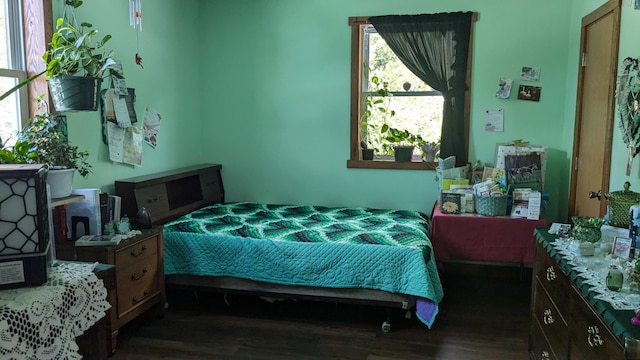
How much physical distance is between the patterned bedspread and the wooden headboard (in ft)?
0.55

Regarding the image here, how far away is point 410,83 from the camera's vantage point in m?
4.17

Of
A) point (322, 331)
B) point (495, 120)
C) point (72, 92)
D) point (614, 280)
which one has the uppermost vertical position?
point (72, 92)

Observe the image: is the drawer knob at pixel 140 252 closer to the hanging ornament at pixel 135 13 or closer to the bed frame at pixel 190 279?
the bed frame at pixel 190 279

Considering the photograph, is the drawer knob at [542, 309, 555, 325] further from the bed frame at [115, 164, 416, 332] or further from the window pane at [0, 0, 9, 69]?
the window pane at [0, 0, 9, 69]

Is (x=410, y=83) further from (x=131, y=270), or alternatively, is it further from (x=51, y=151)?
(x=51, y=151)

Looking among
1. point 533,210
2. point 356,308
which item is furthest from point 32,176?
point 533,210

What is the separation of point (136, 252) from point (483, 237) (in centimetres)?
230

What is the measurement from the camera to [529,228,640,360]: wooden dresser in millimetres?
1425

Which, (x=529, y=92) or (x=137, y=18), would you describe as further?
(x=529, y=92)

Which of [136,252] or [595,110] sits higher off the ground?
[595,110]

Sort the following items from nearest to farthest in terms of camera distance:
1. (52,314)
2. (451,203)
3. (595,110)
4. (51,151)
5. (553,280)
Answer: (52,314) < (553,280) < (51,151) < (595,110) < (451,203)

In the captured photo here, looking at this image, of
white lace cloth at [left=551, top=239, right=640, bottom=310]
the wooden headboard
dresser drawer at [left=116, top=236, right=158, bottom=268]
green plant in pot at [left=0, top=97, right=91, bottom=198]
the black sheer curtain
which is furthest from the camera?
the black sheer curtain

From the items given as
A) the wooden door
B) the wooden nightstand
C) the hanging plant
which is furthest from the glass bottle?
the wooden nightstand

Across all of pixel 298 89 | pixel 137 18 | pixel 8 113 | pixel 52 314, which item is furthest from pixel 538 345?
pixel 137 18
